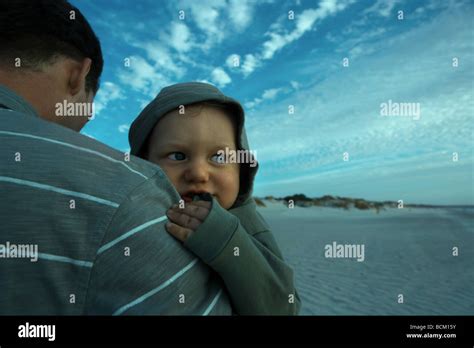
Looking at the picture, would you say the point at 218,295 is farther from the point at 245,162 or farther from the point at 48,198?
the point at 245,162

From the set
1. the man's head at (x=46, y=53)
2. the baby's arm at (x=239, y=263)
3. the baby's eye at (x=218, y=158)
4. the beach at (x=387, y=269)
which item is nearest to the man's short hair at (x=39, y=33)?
the man's head at (x=46, y=53)

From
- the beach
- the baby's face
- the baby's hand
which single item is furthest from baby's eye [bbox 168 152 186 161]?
the beach

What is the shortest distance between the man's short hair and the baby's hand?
2.91 ft

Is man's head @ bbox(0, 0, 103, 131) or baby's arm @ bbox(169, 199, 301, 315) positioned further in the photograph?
man's head @ bbox(0, 0, 103, 131)

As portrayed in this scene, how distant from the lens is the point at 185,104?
2033mm

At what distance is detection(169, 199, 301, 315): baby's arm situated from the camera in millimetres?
1138

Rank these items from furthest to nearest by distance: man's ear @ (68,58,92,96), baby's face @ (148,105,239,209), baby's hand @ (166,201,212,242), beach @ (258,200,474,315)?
beach @ (258,200,474,315)
baby's face @ (148,105,239,209)
man's ear @ (68,58,92,96)
baby's hand @ (166,201,212,242)

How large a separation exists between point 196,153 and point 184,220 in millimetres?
915

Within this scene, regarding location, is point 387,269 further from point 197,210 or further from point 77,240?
point 77,240

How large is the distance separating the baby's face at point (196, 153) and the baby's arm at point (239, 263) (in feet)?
1.58

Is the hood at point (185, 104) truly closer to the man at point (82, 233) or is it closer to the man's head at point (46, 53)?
the man's head at point (46, 53)

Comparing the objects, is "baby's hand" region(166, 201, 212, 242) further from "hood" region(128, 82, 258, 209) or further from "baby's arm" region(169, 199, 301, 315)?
"hood" region(128, 82, 258, 209)
